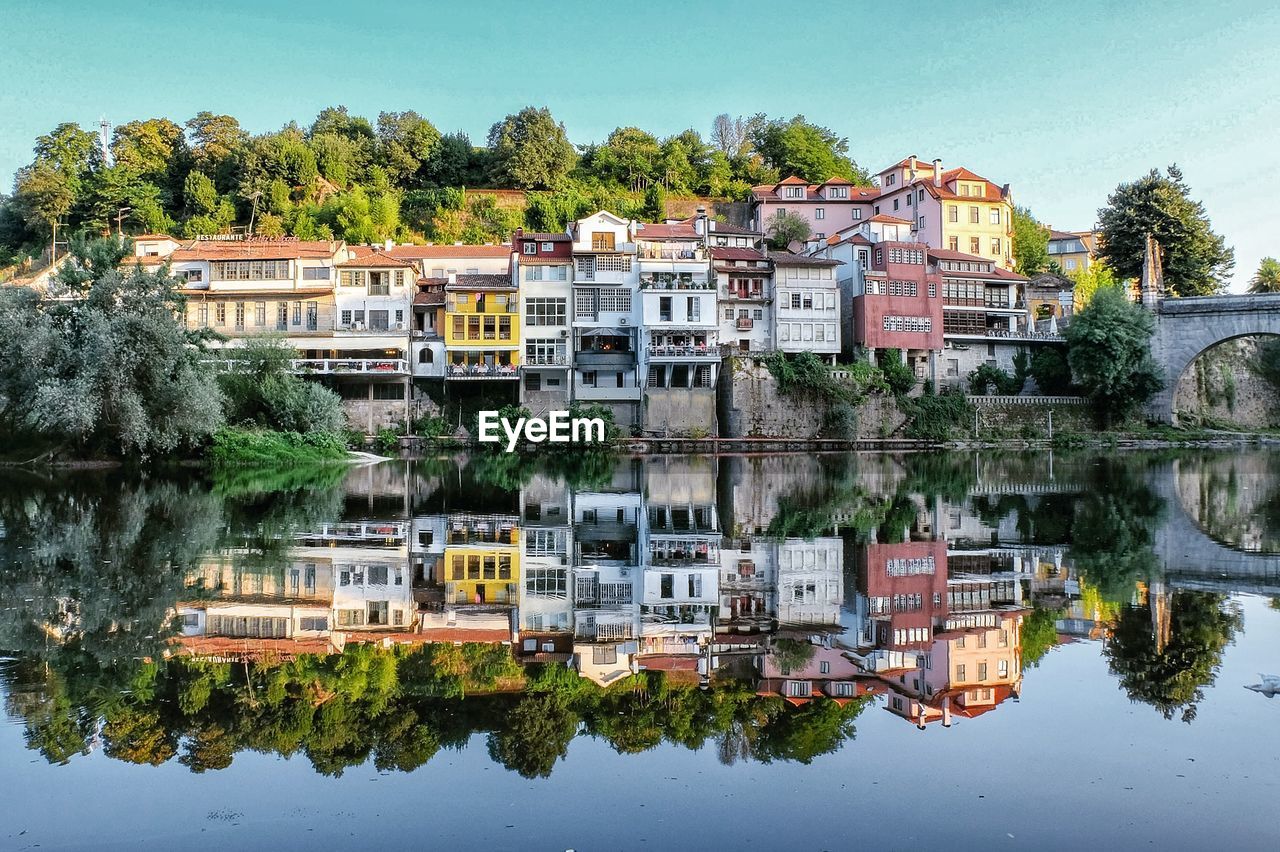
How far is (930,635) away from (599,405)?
1638 inches

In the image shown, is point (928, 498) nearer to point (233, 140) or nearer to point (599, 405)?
point (599, 405)

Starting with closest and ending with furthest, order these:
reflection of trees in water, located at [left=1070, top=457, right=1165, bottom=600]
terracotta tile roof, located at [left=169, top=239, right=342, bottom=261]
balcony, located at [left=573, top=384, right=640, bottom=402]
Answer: reflection of trees in water, located at [left=1070, top=457, right=1165, bottom=600], balcony, located at [left=573, top=384, right=640, bottom=402], terracotta tile roof, located at [left=169, top=239, right=342, bottom=261]

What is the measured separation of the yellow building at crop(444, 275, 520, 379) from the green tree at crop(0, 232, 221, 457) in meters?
18.7

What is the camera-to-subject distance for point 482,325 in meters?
52.5

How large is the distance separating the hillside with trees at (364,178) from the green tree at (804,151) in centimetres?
15

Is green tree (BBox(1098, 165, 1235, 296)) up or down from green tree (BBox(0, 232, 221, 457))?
up

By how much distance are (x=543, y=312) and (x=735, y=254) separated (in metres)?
12.2

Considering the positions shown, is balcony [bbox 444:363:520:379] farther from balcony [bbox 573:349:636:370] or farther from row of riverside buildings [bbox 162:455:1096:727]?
row of riverside buildings [bbox 162:455:1096:727]

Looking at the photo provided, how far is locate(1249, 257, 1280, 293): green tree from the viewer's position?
77438mm

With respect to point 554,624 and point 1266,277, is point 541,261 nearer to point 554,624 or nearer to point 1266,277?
point 554,624

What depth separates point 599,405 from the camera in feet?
164

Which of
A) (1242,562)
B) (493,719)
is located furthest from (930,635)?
(1242,562)

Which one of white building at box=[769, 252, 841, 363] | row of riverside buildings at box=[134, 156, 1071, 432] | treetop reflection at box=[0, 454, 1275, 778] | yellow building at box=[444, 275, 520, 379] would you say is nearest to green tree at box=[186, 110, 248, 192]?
row of riverside buildings at box=[134, 156, 1071, 432]

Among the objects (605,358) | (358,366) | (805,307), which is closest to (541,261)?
(605,358)
